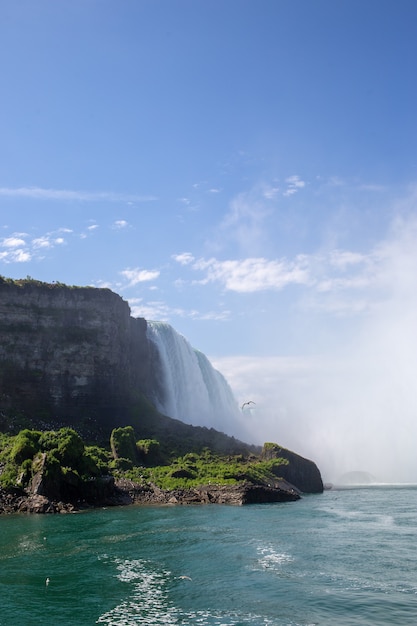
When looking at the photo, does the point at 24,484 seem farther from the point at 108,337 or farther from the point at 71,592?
the point at 108,337

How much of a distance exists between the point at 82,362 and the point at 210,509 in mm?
59986

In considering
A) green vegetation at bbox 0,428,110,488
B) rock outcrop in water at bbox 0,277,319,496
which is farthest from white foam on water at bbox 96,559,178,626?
rock outcrop in water at bbox 0,277,319,496

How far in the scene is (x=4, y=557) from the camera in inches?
1569

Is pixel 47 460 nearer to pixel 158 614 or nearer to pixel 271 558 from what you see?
pixel 271 558

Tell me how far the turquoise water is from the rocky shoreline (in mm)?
7323

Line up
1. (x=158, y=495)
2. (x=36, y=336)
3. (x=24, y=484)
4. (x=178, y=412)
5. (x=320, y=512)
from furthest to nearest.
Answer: (x=178, y=412), (x=36, y=336), (x=158, y=495), (x=24, y=484), (x=320, y=512)

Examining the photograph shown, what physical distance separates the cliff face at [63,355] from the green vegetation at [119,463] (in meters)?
13.4

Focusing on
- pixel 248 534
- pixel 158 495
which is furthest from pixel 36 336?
pixel 248 534

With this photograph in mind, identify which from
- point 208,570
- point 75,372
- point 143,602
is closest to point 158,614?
point 143,602

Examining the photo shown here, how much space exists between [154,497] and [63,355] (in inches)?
1938

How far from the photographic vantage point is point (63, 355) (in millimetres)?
119750

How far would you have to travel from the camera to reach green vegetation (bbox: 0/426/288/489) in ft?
242

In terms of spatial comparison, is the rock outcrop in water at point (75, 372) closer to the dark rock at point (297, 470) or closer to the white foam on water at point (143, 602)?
the dark rock at point (297, 470)

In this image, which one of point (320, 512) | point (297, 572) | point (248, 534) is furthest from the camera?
point (320, 512)
